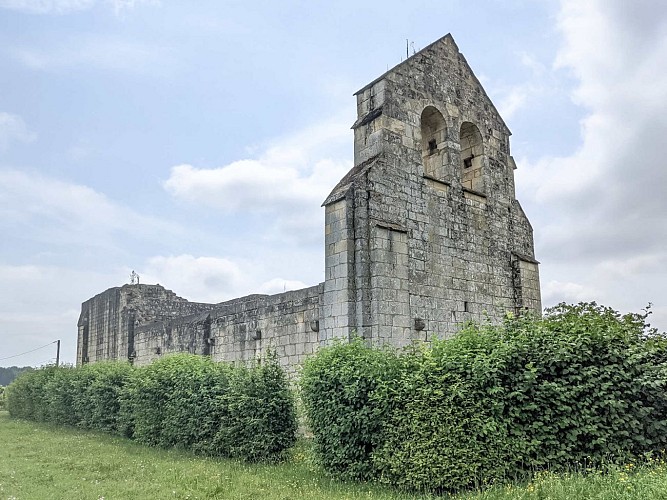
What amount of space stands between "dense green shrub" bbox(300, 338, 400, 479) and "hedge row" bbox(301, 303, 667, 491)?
59 millimetres

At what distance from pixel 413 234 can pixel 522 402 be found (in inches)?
222

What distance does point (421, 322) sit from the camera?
11.7 meters

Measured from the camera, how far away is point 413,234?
39.6ft

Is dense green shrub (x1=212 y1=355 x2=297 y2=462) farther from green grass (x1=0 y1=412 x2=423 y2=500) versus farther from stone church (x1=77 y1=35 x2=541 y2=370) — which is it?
stone church (x1=77 y1=35 x2=541 y2=370)

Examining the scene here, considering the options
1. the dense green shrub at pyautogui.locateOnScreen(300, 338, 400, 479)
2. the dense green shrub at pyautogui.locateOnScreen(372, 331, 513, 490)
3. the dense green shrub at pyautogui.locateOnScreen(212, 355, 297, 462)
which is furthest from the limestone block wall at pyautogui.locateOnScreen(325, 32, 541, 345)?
the dense green shrub at pyautogui.locateOnScreen(372, 331, 513, 490)

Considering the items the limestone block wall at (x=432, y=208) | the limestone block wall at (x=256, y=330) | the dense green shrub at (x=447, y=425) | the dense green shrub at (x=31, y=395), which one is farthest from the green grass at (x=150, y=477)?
the dense green shrub at (x=31, y=395)

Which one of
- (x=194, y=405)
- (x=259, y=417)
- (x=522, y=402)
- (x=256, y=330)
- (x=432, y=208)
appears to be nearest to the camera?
(x=522, y=402)

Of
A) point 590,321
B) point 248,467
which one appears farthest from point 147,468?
point 590,321

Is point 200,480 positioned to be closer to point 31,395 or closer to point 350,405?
point 350,405

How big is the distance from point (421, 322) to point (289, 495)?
17.6ft

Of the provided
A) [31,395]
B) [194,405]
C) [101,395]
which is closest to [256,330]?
[194,405]

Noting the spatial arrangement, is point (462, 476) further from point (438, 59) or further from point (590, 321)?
point (438, 59)

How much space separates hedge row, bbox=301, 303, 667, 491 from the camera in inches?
260

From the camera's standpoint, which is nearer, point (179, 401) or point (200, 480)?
point (200, 480)
